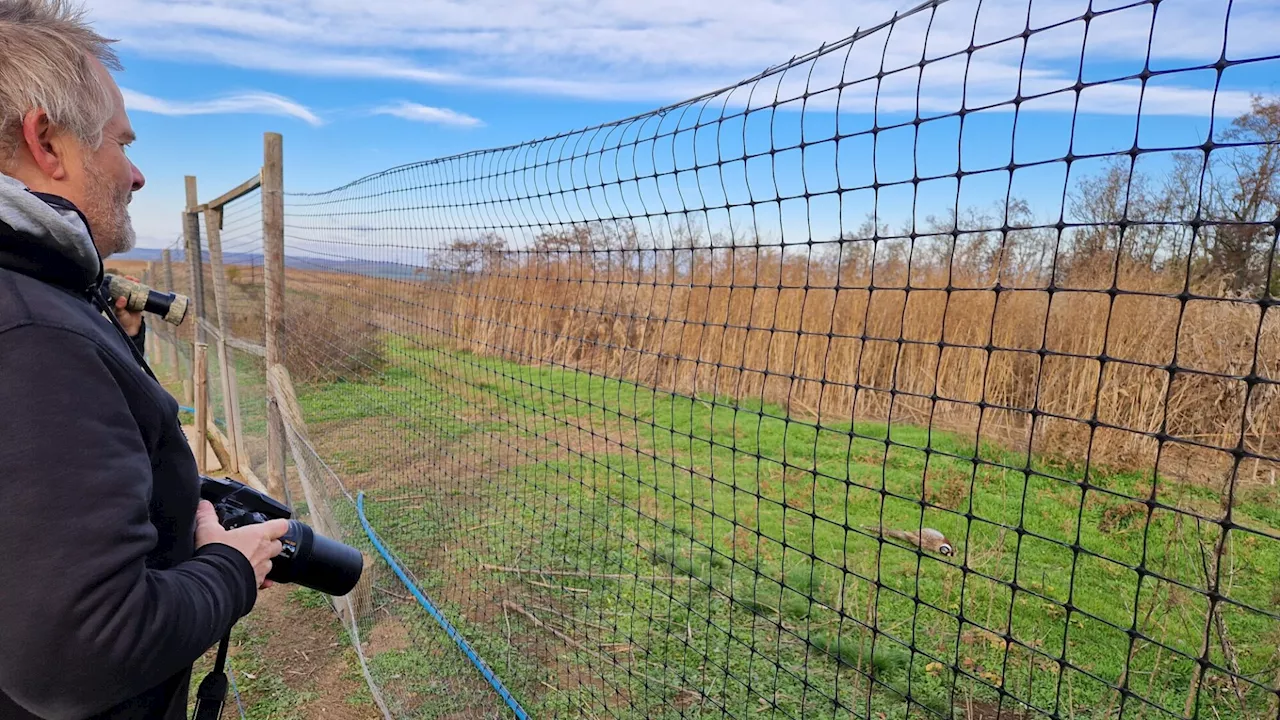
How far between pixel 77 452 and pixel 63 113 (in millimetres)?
512

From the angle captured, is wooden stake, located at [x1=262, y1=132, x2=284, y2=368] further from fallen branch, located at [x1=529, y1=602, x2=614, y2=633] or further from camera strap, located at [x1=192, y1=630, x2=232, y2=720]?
camera strap, located at [x1=192, y1=630, x2=232, y2=720]

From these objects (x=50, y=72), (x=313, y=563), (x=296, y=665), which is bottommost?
(x=296, y=665)

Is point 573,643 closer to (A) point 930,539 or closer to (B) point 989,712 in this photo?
(B) point 989,712

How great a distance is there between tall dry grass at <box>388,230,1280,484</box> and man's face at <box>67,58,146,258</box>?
1.57 meters

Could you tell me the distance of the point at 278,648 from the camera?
363 cm

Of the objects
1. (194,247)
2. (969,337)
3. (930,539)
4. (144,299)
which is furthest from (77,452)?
(194,247)

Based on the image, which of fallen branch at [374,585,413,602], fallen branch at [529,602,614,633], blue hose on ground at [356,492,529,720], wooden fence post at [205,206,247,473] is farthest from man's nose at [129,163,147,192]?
wooden fence post at [205,206,247,473]

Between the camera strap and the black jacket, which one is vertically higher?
the black jacket

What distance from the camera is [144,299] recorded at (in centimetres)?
190

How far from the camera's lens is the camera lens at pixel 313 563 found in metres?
1.34

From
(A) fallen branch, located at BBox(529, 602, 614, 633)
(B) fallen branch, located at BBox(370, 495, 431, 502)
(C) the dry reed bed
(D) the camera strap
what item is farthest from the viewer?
(B) fallen branch, located at BBox(370, 495, 431, 502)

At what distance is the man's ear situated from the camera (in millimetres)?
982

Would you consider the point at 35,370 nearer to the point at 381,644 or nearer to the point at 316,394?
the point at 381,644

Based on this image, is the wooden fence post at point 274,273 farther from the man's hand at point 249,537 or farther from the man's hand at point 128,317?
the man's hand at point 249,537
